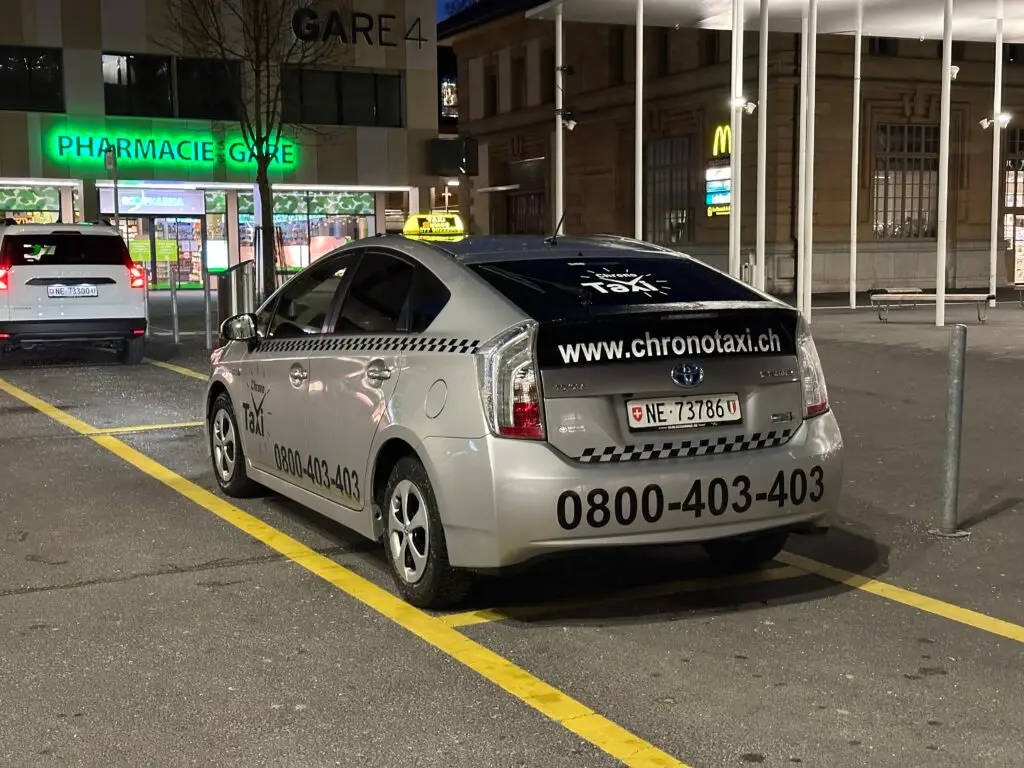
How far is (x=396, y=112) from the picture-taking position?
37875 mm

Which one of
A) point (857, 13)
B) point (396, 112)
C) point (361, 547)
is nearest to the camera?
point (361, 547)

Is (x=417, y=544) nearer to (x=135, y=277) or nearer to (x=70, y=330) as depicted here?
(x=70, y=330)

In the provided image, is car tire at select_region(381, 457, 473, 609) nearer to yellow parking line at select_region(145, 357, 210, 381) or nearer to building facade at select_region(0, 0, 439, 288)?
yellow parking line at select_region(145, 357, 210, 381)

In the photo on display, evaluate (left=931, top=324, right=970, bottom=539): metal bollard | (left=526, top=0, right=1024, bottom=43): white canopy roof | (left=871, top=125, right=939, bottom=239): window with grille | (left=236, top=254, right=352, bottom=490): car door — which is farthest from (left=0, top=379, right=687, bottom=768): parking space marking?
(left=871, top=125, right=939, bottom=239): window with grille

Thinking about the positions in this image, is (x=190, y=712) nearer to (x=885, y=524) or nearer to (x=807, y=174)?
(x=885, y=524)


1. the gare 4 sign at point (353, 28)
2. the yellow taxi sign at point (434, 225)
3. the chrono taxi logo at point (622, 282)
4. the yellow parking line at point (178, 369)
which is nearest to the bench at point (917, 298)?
the yellow taxi sign at point (434, 225)

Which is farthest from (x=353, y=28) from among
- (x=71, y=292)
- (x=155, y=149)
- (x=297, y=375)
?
(x=297, y=375)

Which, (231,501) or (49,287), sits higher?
(49,287)

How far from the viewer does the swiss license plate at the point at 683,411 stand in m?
4.93

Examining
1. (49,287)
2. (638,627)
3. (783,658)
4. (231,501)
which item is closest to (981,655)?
(783,658)

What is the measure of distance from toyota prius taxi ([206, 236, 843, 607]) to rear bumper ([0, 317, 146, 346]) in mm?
9898

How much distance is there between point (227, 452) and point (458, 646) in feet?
10.7

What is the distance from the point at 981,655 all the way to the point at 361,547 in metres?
3.13

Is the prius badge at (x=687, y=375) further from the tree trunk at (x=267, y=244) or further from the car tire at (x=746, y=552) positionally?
the tree trunk at (x=267, y=244)
